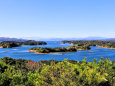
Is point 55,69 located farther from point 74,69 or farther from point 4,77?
point 4,77

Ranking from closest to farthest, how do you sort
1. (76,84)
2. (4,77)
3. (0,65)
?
(76,84) → (4,77) → (0,65)

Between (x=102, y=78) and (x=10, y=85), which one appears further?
(x=10, y=85)

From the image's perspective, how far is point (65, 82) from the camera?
7.28 meters

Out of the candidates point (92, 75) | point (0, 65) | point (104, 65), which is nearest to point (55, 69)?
point (92, 75)

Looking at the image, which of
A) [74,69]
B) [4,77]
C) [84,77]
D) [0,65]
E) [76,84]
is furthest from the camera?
[0,65]

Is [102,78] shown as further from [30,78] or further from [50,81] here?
[30,78]

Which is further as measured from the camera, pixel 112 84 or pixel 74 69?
pixel 74 69

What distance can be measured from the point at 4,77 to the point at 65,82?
12.4 ft

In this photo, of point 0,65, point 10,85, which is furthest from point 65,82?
point 0,65

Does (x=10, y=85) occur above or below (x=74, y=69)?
below

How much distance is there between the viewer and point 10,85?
8.26 meters

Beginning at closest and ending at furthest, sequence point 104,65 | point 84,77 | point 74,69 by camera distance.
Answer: point 84,77
point 74,69
point 104,65

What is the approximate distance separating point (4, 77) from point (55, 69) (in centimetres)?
303

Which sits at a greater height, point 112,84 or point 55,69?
point 55,69
